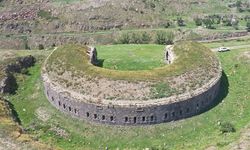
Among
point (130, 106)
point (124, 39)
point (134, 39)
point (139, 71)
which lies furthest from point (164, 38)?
point (130, 106)

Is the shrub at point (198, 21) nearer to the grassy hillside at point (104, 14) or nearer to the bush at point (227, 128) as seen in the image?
the grassy hillside at point (104, 14)

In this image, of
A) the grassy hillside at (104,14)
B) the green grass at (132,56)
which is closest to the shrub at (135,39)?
the green grass at (132,56)

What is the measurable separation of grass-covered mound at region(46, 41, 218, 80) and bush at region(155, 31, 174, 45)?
74.4 ft

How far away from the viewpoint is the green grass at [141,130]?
2271 inches

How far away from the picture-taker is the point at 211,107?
216ft

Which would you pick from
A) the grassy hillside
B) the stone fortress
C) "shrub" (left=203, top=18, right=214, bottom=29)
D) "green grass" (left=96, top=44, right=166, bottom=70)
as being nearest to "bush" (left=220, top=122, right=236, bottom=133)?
the stone fortress

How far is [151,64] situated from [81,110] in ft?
66.7

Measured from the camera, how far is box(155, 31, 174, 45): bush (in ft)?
328

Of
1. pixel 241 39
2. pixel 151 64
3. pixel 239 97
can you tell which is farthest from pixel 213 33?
pixel 239 97

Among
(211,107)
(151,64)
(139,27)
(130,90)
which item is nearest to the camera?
(130,90)

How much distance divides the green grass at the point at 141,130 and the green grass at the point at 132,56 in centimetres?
1469

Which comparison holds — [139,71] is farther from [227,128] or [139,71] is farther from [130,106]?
→ [227,128]

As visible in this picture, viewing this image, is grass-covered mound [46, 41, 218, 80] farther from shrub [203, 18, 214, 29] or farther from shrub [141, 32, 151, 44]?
shrub [203, 18, 214, 29]

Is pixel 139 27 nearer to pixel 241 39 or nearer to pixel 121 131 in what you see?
pixel 241 39
